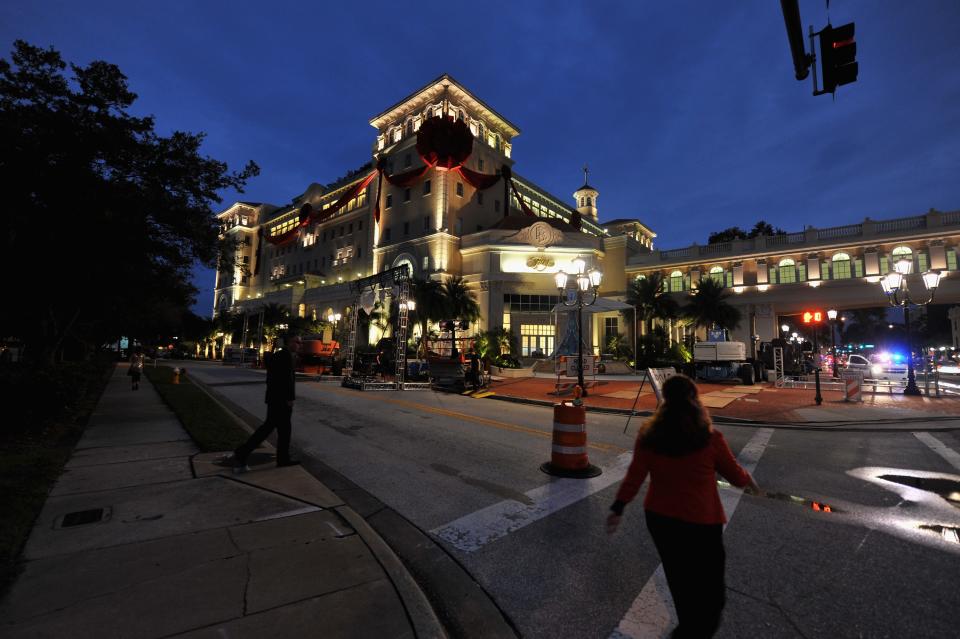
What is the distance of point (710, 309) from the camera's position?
38.6 meters

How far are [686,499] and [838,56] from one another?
817 centimetres

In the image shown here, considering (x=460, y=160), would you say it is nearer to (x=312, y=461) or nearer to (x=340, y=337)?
(x=340, y=337)

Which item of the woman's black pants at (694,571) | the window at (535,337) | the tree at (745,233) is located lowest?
the woman's black pants at (694,571)

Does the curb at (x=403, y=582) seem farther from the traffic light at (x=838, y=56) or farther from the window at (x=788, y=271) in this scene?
the window at (x=788, y=271)

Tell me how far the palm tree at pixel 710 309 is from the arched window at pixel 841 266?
942 cm

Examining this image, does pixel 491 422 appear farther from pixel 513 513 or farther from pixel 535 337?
pixel 535 337

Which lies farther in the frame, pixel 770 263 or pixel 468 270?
pixel 468 270

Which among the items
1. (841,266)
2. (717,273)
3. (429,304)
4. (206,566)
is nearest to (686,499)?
(206,566)

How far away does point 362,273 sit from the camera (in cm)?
6141

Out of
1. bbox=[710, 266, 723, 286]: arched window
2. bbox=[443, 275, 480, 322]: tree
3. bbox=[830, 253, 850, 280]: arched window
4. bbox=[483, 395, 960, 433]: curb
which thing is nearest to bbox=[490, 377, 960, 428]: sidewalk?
bbox=[483, 395, 960, 433]: curb

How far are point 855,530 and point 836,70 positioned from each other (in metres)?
6.82

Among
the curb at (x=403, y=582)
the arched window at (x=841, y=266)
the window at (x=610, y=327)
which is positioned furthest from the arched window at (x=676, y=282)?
the curb at (x=403, y=582)

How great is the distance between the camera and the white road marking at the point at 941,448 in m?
7.67

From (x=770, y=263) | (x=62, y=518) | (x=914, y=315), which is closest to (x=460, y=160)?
(x=770, y=263)
